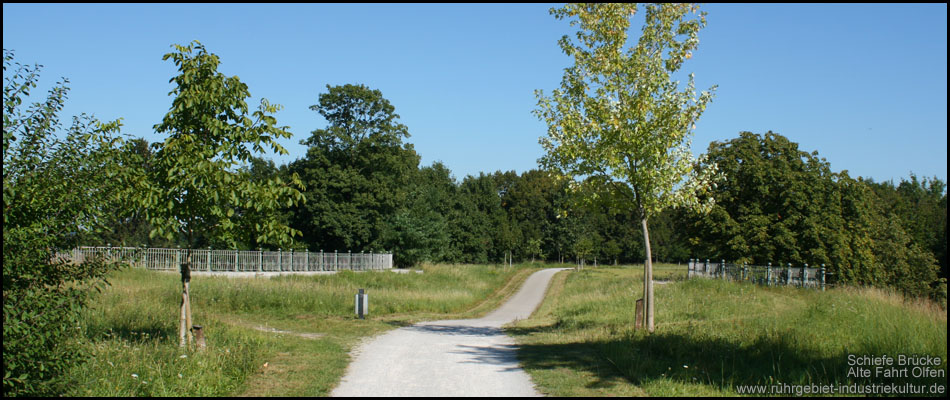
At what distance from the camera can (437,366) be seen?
10.3 metres

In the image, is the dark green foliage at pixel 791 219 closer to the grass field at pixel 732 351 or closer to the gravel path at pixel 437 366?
the grass field at pixel 732 351

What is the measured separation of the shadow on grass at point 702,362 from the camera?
28.0 feet

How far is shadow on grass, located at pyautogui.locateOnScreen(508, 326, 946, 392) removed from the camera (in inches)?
336

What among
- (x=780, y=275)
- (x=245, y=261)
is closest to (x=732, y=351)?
(x=780, y=275)

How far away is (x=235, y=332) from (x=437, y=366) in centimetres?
530

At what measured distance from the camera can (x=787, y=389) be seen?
806cm

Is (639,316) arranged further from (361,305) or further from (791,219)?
(791,219)

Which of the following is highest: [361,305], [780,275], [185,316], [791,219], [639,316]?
[791,219]

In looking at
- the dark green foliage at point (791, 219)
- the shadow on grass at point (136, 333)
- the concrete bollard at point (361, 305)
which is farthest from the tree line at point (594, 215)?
the concrete bollard at point (361, 305)

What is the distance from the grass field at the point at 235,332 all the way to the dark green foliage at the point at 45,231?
77 cm

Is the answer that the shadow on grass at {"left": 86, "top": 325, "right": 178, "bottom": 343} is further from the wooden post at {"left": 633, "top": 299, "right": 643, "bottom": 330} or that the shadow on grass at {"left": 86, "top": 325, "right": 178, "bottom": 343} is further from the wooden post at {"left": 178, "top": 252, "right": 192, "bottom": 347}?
the wooden post at {"left": 633, "top": 299, "right": 643, "bottom": 330}

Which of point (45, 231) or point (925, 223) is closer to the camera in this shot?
point (45, 231)

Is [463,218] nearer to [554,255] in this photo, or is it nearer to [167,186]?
[554,255]

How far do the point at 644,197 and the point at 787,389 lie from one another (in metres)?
6.22
